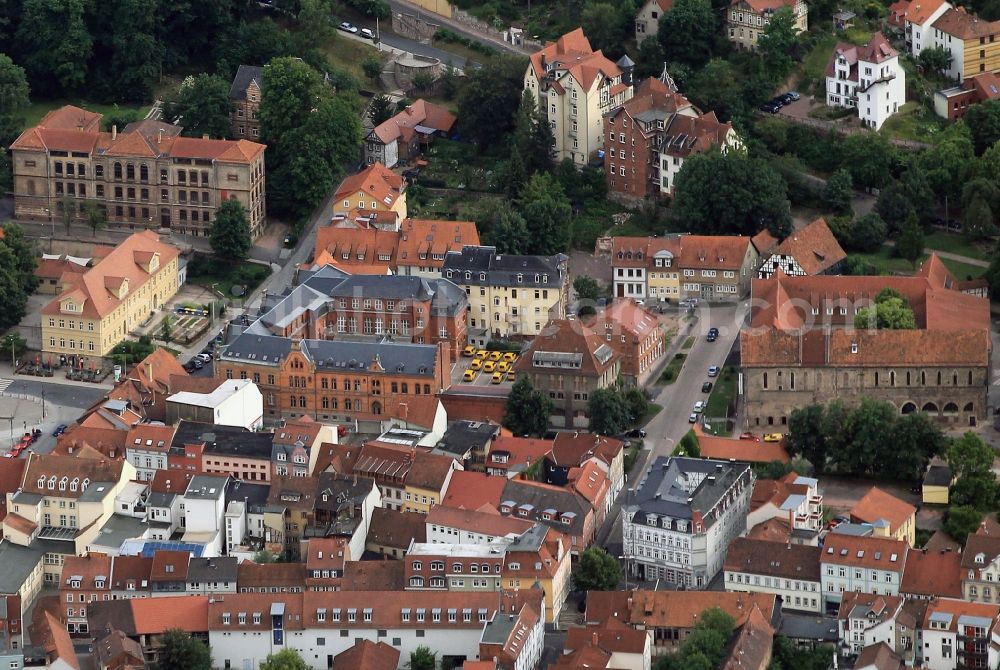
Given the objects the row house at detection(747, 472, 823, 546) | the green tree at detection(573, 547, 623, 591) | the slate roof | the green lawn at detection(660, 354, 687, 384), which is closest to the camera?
the green tree at detection(573, 547, 623, 591)

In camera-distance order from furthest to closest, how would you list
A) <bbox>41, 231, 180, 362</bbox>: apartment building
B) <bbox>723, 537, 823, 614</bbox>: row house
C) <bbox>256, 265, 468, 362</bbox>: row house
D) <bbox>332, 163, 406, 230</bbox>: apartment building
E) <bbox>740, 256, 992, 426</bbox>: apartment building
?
1. <bbox>332, 163, 406, 230</bbox>: apartment building
2. <bbox>256, 265, 468, 362</bbox>: row house
3. <bbox>41, 231, 180, 362</bbox>: apartment building
4. <bbox>740, 256, 992, 426</bbox>: apartment building
5. <bbox>723, 537, 823, 614</bbox>: row house

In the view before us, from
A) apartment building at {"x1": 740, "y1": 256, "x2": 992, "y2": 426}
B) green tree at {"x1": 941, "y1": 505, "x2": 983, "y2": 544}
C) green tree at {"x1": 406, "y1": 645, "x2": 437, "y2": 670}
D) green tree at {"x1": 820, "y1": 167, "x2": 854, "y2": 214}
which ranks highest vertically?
green tree at {"x1": 820, "y1": 167, "x2": 854, "y2": 214}

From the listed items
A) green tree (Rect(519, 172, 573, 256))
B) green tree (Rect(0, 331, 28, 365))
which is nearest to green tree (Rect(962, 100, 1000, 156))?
green tree (Rect(519, 172, 573, 256))

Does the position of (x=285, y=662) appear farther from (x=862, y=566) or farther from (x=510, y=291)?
(x=510, y=291)

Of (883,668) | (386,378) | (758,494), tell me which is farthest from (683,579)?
(386,378)

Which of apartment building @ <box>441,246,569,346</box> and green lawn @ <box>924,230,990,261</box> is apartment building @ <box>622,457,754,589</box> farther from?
green lawn @ <box>924,230,990,261</box>

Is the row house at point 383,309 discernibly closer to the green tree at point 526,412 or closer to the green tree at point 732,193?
the green tree at point 526,412

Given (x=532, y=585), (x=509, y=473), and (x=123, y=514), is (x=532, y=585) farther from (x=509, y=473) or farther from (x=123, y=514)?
(x=123, y=514)
